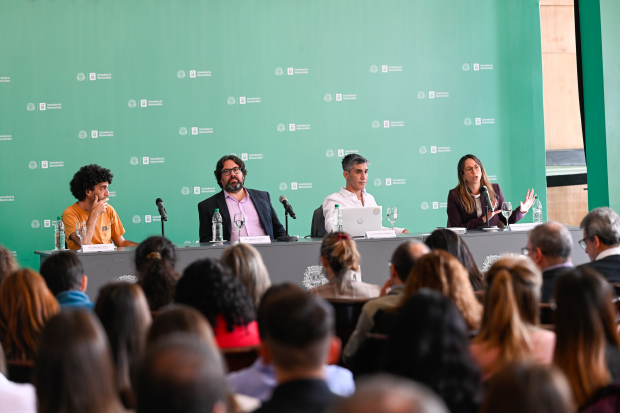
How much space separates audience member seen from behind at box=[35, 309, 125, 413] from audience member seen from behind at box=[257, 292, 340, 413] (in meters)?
0.31

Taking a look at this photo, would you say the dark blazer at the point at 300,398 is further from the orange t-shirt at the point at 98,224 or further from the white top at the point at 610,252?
the orange t-shirt at the point at 98,224

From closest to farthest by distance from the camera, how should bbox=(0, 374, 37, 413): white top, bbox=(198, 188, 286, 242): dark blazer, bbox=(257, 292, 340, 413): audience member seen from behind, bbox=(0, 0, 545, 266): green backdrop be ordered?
bbox=(257, 292, 340, 413): audience member seen from behind, bbox=(0, 374, 37, 413): white top, bbox=(198, 188, 286, 242): dark blazer, bbox=(0, 0, 545, 266): green backdrop

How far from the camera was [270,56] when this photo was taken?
21.1ft

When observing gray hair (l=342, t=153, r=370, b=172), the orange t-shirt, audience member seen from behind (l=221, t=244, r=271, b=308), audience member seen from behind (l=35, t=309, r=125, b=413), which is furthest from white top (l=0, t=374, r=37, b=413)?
gray hair (l=342, t=153, r=370, b=172)

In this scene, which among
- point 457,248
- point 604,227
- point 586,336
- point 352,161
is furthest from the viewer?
point 352,161

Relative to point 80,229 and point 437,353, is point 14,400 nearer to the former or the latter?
point 437,353

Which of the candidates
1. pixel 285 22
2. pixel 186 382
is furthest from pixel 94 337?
pixel 285 22

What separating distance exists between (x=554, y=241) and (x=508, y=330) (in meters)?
1.35

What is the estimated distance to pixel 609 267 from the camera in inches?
121

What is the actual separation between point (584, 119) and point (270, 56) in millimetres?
3156

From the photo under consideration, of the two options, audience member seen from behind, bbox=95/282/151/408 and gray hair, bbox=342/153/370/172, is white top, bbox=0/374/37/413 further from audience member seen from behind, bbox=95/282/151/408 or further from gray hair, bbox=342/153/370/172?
gray hair, bbox=342/153/370/172

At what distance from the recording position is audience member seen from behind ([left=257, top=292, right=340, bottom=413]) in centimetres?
122

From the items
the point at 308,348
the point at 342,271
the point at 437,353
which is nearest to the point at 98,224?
the point at 342,271

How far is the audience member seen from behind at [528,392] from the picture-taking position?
0.80m
